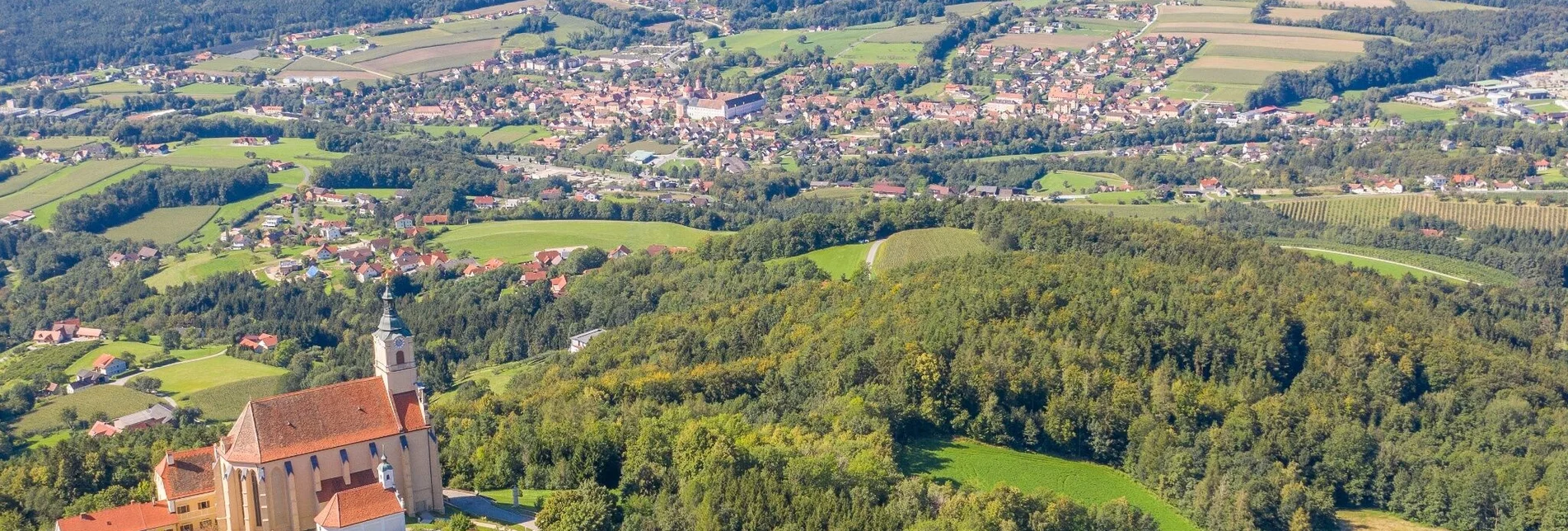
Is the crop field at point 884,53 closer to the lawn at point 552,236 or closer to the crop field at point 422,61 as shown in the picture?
the crop field at point 422,61

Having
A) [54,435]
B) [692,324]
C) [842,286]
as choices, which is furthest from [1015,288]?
[54,435]

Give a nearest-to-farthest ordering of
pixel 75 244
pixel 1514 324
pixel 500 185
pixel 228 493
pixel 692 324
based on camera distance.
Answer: pixel 228 493 → pixel 692 324 → pixel 1514 324 → pixel 75 244 → pixel 500 185

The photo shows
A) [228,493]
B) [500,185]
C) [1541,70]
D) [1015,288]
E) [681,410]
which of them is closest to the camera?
[228,493]

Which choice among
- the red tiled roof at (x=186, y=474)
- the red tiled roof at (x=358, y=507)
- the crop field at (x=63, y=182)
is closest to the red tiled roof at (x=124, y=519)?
the red tiled roof at (x=186, y=474)

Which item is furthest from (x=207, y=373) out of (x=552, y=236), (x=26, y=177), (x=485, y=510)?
(x=26, y=177)

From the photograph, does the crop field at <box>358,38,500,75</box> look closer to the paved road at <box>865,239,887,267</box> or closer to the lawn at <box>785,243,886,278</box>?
the lawn at <box>785,243,886,278</box>

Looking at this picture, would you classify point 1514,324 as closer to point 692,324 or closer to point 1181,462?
point 1181,462

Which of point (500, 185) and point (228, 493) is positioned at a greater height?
point (228, 493)
